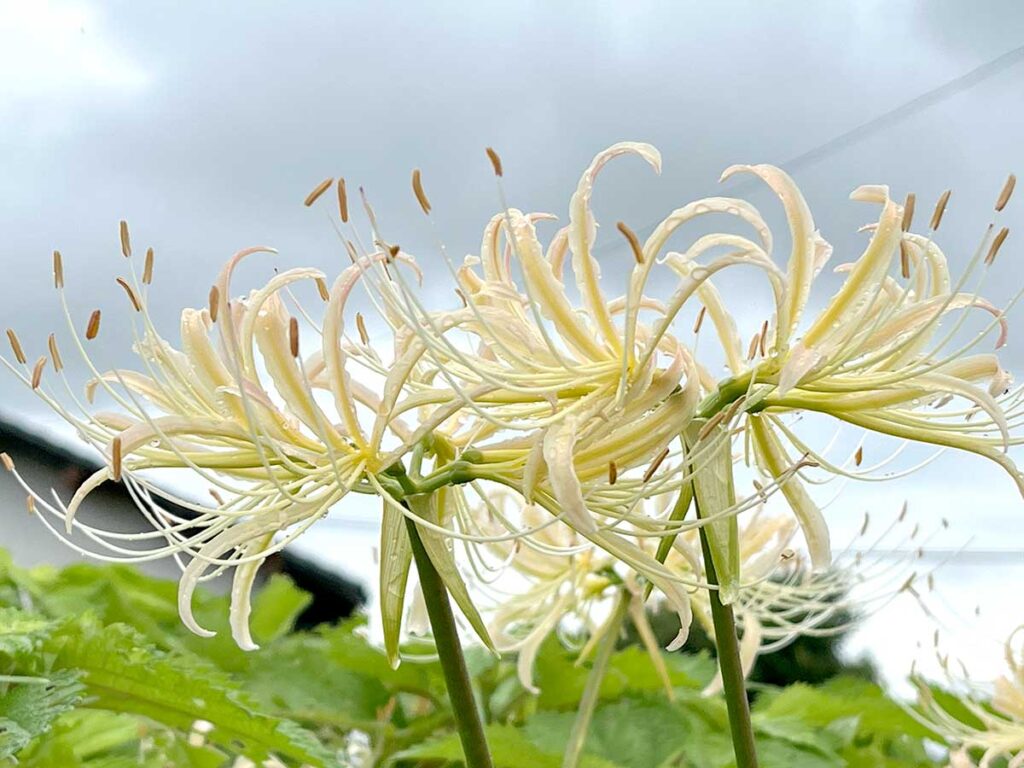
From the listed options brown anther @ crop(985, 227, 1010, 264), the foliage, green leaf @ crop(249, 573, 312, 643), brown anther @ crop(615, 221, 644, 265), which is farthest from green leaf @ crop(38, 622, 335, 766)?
green leaf @ crop(249, 573, 312, 643)

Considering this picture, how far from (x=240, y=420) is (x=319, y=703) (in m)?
0.62

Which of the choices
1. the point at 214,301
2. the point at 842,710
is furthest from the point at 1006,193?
the point at 842,710

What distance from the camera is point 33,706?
639mm

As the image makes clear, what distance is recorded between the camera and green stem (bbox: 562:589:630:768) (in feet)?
2.29

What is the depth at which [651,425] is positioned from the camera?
51 cm

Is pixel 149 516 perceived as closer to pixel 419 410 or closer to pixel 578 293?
pixel 419 410

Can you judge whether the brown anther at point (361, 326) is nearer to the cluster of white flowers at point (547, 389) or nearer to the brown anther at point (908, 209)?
the cluster of white flowers at point (547, 389)

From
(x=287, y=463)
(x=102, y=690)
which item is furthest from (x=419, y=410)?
(x=102, y=690)

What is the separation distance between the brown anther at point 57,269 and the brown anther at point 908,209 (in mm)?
433

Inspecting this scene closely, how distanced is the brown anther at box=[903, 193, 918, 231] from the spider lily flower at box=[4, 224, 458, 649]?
0.25 metres

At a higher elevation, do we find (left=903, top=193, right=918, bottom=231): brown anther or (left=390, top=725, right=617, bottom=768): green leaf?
(left=903, top=193, right=918, bottom=231): brown anther

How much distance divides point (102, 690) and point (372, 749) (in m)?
0.49

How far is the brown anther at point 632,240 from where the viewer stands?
49cm

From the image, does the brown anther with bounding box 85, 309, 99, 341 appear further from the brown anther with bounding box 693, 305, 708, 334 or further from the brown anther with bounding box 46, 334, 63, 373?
the brown anther with bounding box 693, 305, 708, 334
